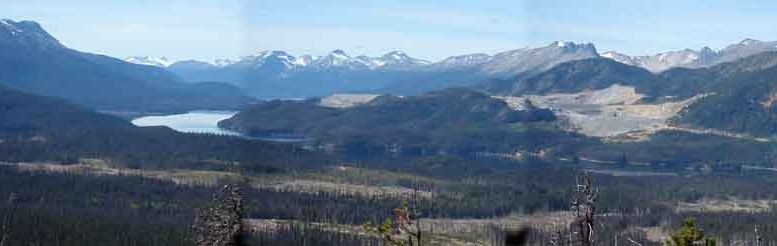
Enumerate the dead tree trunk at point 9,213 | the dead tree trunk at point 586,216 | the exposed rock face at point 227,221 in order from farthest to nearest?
1. the dead tree trunk at point 9,213
2. the exposed rock face at point 227,221
3. the dead tree trunk at point 586,216

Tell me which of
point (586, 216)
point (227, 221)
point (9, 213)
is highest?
point (586, 216)

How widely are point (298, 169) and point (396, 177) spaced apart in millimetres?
16832

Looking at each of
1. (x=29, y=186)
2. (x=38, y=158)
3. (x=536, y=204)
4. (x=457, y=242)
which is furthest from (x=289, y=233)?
(x=38, y=158)

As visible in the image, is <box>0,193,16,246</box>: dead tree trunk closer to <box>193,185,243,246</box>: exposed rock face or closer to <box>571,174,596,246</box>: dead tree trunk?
<box>193,185,243,246</box>: exposed rock face

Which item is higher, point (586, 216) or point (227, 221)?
point (586, 216)

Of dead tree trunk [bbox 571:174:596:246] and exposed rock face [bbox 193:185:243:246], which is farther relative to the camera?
exposed rock face [bbox 193:185:243:246]

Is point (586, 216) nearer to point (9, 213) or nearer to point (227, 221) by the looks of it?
point (227, 221)

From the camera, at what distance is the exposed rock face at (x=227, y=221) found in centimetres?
1922

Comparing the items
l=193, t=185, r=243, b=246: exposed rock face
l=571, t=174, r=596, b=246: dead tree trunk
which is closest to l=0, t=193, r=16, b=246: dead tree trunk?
l=193, t=185, r=243, b=246: exposed rock face

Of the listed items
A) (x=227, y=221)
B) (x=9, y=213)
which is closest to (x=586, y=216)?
(x=227, y=221)

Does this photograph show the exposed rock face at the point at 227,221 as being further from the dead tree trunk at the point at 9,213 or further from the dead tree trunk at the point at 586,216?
the dead tree trunk at the point at 9,213

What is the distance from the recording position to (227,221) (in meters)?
19.6

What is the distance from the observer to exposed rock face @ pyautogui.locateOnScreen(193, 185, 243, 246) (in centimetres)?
1922

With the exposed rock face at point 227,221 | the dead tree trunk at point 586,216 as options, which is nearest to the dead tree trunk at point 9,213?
the exposed rock face at point 227,221
